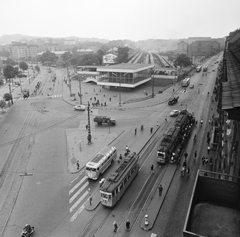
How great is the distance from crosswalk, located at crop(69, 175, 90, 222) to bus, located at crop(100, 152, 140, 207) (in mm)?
2086

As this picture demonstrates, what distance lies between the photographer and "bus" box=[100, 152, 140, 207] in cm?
1859

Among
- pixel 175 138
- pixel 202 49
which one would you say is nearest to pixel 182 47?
pixel 202 49

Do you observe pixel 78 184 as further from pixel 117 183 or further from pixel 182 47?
pixel 182 47

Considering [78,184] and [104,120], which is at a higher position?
[104,120]

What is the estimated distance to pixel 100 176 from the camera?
77.7 feet

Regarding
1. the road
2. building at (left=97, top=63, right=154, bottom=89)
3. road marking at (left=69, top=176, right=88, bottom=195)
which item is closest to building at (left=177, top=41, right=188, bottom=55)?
building at (left=97, top=63, right=154, bottom=89)

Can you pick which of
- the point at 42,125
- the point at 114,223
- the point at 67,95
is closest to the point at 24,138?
the point at 42,125

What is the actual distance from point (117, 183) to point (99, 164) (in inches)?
169

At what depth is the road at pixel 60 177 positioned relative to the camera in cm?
1767

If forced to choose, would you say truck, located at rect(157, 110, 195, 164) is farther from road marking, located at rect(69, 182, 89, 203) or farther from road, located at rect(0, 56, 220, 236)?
road marking, located at rect(69, 182, 89, 203)

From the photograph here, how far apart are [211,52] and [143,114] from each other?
154153 mm

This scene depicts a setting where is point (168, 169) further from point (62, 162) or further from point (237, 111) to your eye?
point (237, 111)

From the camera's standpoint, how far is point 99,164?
75.2 feet

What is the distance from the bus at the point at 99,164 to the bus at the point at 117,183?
8.69 feet
